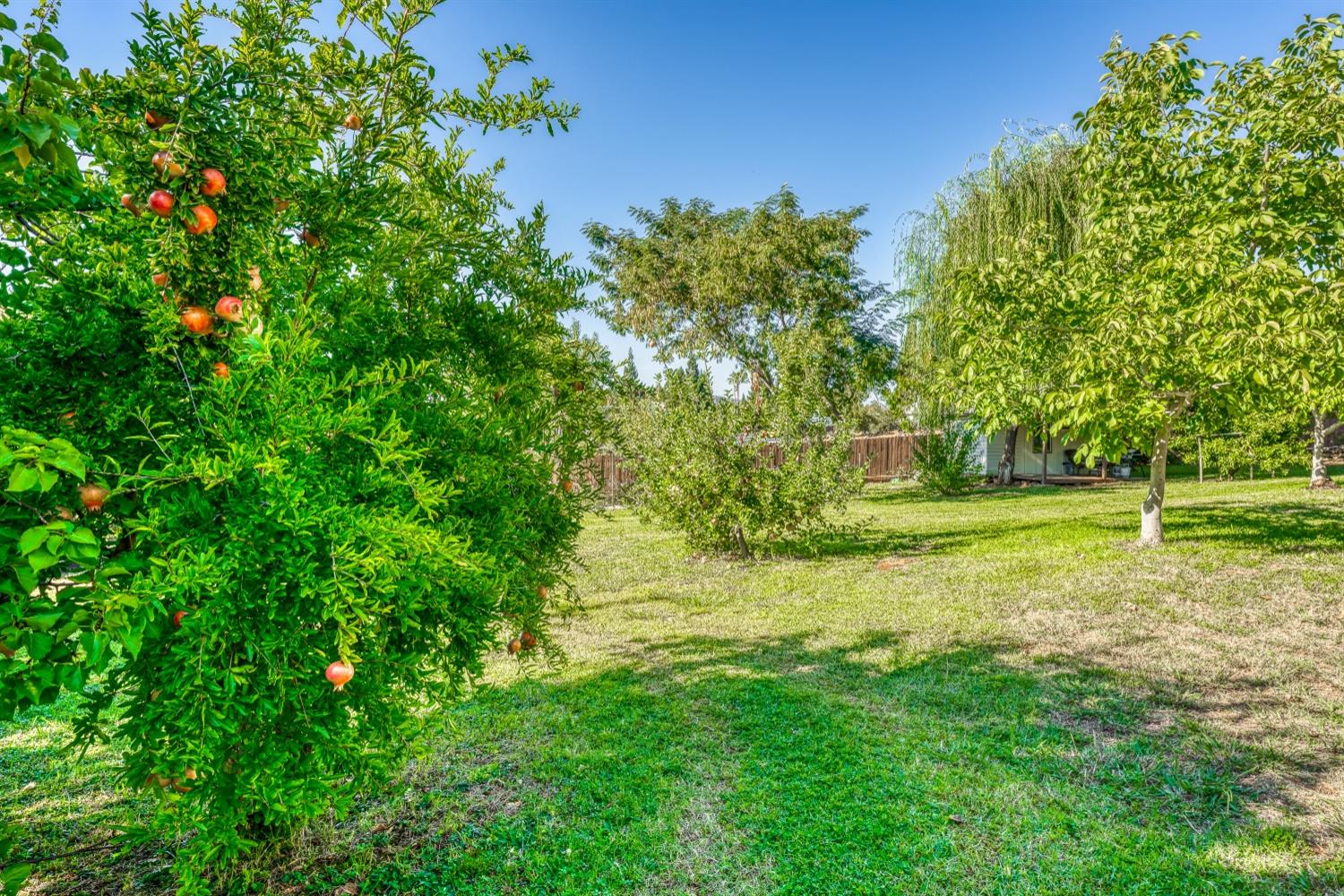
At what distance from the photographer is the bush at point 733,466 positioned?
7.23 m

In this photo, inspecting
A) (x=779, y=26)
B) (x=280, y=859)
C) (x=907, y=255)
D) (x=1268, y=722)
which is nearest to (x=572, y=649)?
(x=280, y=859)

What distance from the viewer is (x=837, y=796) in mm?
2543

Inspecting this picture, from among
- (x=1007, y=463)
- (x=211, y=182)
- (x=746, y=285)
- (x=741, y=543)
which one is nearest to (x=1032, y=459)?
(x=1007, y=463)

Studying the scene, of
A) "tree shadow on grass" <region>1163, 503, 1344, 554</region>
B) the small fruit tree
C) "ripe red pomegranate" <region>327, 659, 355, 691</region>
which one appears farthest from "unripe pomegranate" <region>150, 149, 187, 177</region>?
"tree shadow on grass" <region>1163, 503, 1344, 554</region>

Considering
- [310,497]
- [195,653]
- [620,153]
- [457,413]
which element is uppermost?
[620,153]

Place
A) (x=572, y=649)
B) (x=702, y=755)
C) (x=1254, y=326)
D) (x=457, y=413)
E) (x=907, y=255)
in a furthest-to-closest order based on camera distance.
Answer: (x=907, y=255)
(x=1254, y=326)
(x=572, y=649)
(x=702, y=755)
(x=457, y=413)

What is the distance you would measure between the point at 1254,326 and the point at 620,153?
614 cm

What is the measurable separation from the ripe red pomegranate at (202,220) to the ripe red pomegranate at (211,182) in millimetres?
38

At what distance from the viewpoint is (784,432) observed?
719cm

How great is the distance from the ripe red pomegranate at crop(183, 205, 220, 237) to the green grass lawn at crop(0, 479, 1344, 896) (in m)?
1.38

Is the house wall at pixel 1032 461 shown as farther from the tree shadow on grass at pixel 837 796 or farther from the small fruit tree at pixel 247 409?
the small fruit tree at pixel 247 409

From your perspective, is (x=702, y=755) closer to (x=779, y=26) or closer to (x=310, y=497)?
(x=310, y=497)

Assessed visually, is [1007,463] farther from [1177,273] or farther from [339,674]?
[339,674]

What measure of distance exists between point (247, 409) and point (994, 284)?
7128mm
